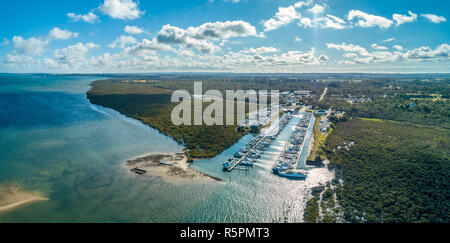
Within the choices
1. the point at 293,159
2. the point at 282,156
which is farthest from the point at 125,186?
the point at 293,159

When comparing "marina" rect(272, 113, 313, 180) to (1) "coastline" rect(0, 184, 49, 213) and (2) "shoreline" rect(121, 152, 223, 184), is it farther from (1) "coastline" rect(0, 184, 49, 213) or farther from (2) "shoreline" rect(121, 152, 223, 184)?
(1) "coastline" rect(0, 184, 49, 213)

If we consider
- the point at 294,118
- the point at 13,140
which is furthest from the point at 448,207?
the point at 13,140

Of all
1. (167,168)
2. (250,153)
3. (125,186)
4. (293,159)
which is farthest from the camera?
(250,153)

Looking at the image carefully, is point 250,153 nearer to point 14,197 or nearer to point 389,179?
point 389,179

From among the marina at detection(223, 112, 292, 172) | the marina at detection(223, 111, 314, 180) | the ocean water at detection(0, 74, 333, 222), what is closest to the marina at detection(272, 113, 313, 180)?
the marina at detection(223, 111, 314, 180)

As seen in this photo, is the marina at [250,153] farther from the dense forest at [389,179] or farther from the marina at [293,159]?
the dense forest at [389,179]
